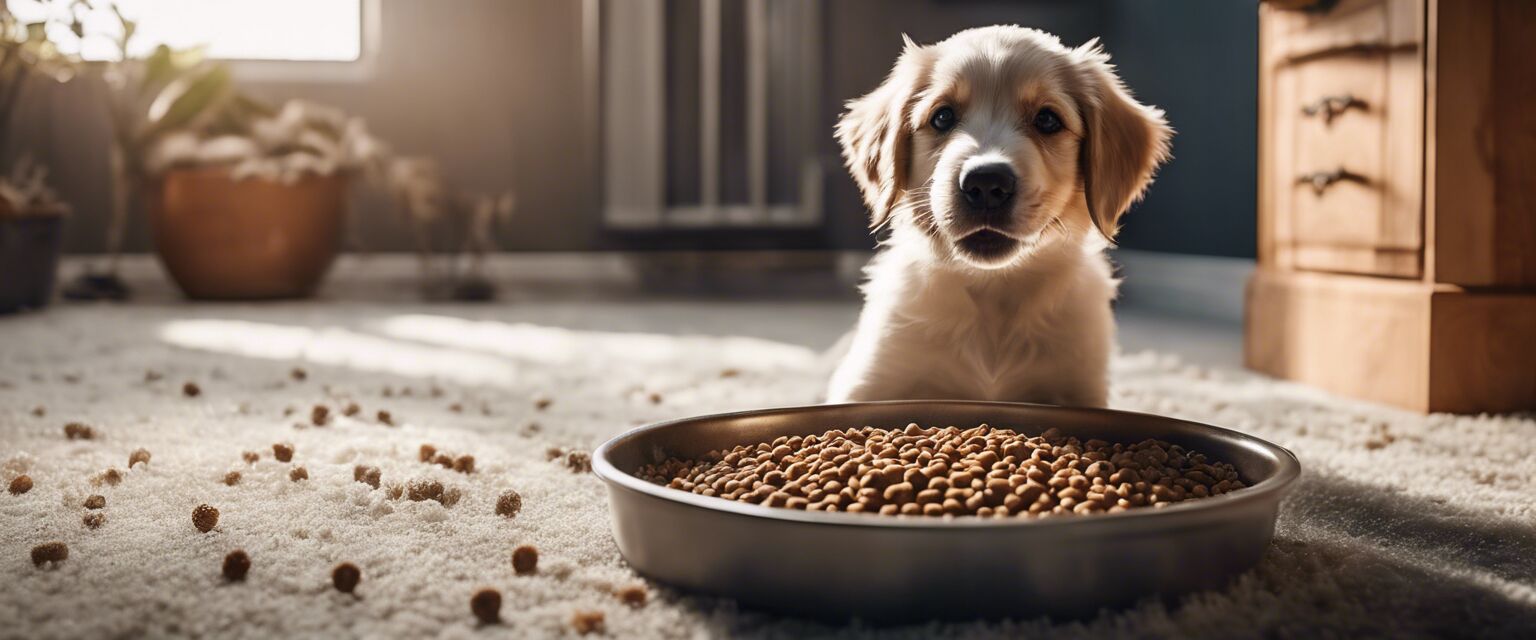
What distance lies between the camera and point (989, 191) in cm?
161

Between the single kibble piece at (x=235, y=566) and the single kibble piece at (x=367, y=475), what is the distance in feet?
1.33

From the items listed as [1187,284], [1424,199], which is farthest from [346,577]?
[1187,284]

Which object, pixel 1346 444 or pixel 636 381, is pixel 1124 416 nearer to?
pixel 1346 444

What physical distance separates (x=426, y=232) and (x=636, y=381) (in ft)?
9.48

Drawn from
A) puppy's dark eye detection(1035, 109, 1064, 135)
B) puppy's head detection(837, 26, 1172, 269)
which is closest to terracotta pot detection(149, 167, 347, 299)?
puppy's head detection(837, 26, 1172, 269)

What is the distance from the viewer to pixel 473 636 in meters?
1.05

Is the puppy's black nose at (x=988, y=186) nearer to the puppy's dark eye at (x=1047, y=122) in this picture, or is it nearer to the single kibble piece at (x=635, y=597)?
the puppy's dark eye at (x=1047, y=122)

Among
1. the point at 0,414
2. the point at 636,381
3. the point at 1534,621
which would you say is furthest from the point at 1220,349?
the point at 0,414

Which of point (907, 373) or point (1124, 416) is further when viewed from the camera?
point (907, 373)

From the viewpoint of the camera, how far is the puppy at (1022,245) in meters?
1.75

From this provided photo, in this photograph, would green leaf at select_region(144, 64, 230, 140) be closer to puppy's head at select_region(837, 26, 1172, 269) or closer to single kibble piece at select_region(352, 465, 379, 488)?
single kibble piece at select_region(352, 465, 379, 488)

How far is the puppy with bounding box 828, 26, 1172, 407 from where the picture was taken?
68.9 inches

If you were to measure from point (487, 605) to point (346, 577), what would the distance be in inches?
7.2

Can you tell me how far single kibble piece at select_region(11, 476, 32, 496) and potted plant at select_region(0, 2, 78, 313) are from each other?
252 cm
